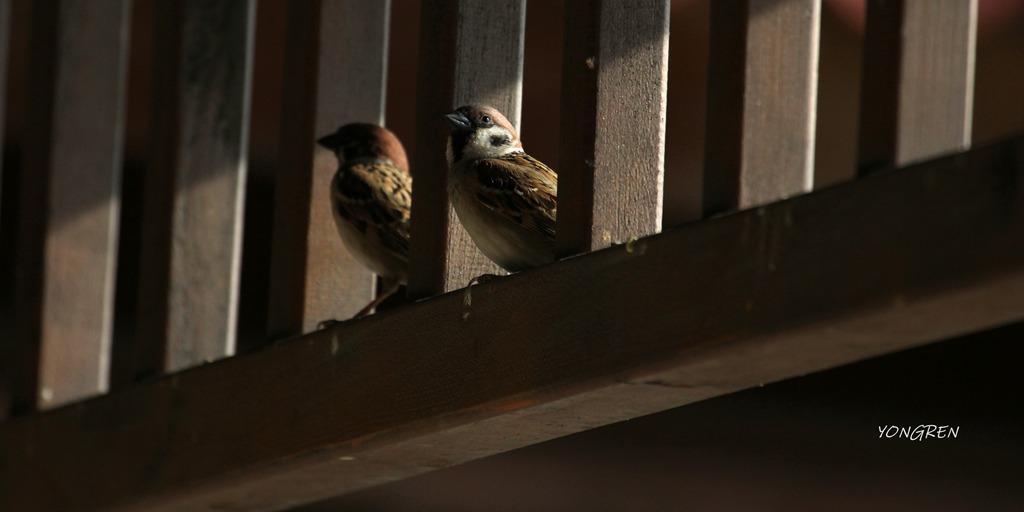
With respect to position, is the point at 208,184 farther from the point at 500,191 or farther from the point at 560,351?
the point at 560,351

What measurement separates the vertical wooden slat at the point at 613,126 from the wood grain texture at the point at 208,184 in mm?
1125

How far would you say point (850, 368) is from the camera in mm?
5965

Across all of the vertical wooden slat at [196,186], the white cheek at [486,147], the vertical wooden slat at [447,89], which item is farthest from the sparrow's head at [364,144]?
the vertical wooden slat at [447,89]

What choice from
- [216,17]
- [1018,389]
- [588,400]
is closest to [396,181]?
[216,17]

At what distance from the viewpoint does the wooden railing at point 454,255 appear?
2023mm

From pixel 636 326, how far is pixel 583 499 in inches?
131

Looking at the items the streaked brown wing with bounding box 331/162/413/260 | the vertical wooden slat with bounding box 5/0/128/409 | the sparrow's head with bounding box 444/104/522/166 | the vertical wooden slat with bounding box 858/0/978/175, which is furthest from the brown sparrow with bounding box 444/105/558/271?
the vertical wooden slat with bounding box 5/0/128/409

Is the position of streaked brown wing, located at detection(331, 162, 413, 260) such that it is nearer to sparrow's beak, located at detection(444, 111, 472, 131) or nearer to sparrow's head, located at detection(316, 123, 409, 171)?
sparrow's head, located at detection(316, 123, 409, 171)

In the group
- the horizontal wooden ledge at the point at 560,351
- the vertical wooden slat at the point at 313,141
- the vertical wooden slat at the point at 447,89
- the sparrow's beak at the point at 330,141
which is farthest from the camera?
the sparrow's beak at the point at 330,141

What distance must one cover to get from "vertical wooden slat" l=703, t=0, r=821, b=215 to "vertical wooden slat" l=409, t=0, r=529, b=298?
0.58m

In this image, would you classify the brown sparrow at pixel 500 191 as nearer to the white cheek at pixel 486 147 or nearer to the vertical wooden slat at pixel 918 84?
the white cheek at pixel 486 147

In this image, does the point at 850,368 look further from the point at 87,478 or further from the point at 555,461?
the point at 87,478

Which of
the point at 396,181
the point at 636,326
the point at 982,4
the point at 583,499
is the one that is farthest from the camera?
the point at 583,499

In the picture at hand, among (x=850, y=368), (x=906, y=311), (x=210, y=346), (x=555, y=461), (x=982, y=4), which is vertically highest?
(x=982, y=4)
